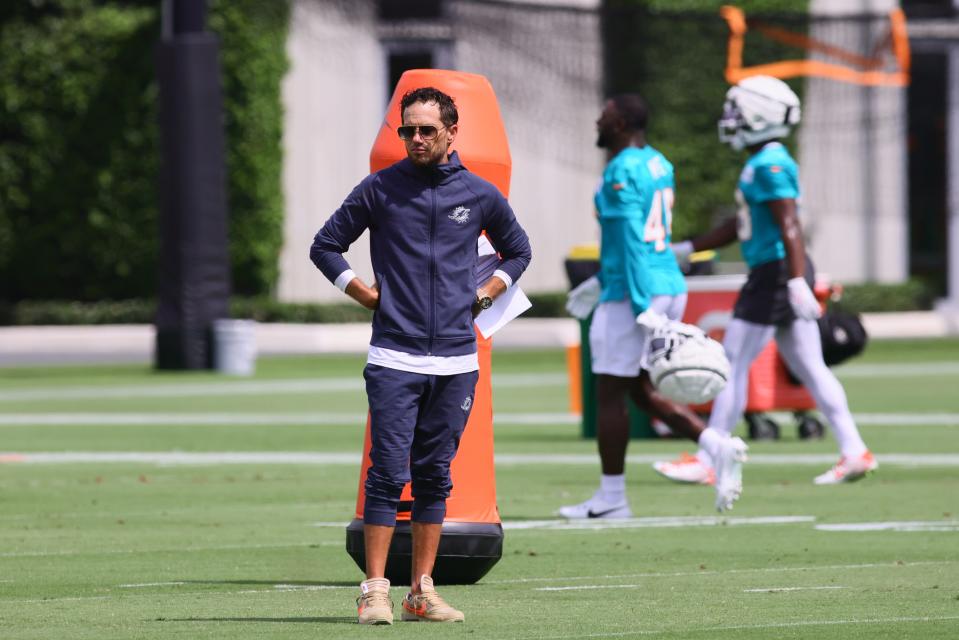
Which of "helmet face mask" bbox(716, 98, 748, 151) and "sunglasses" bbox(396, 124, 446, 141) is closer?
"sunglasses" bbox(396, 124, 446, 141)

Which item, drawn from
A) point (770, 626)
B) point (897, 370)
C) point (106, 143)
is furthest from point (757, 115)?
point (106, 143)

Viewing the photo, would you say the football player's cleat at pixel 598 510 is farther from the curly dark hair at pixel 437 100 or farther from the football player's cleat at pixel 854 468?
the curly dark hair at pixel 437 100

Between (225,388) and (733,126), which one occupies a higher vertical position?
(733,126)

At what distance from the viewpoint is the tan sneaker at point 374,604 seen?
679cm

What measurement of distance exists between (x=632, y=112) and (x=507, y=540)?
8.06ft

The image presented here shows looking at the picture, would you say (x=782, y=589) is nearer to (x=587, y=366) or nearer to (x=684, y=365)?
(x=684, y=365)

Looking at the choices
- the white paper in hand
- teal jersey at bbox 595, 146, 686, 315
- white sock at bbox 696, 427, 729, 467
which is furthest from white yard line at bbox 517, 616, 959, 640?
Result: teal jersey at bbox 595, 146, 686, 315

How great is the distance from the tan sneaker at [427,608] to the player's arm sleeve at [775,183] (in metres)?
5.25

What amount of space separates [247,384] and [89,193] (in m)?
9.56

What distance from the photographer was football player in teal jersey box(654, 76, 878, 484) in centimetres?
1166

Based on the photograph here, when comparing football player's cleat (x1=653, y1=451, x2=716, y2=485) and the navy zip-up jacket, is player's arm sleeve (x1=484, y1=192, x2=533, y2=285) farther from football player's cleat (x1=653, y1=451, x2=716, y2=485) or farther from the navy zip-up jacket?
football player's cleat (x1=653, y1=451, x2=716, y2=485)

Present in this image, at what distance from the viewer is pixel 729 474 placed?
32.4ft

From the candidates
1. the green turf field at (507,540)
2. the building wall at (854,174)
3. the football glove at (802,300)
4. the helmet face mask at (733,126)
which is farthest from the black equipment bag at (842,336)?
the building wall at (854,174)

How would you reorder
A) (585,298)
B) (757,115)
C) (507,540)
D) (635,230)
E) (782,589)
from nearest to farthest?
(782,589), (507,540), (635,230), (585,298), (757,115)
